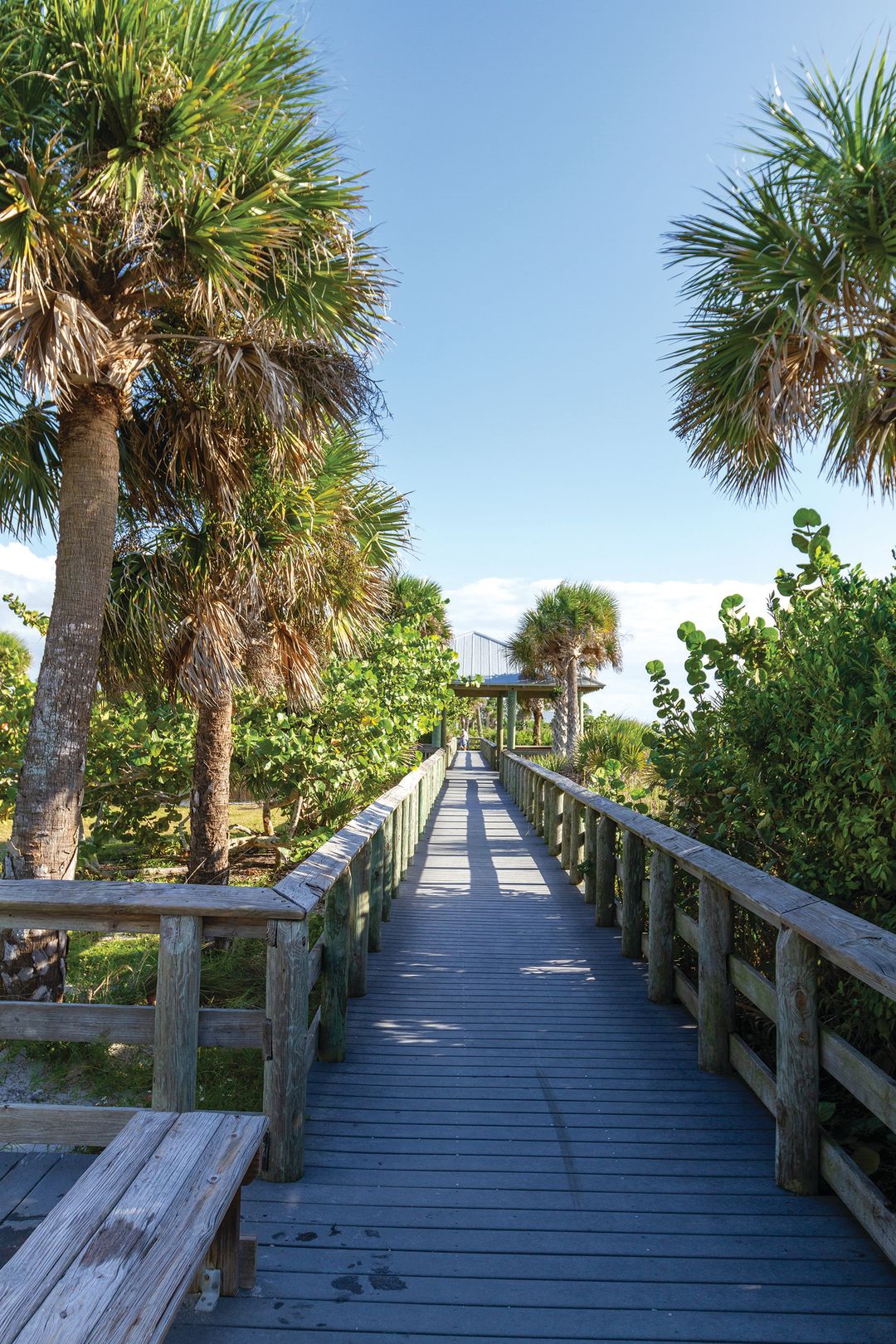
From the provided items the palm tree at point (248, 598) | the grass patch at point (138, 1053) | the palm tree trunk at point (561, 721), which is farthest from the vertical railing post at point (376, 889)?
the palm tree trunk at point (561, 721)

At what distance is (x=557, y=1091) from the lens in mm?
3486

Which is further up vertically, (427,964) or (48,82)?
(48,82)

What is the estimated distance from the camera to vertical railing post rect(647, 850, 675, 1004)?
447 centimetres

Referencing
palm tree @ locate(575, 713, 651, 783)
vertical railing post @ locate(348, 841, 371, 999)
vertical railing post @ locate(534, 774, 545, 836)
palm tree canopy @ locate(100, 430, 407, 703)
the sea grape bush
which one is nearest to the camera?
the sea grape bush

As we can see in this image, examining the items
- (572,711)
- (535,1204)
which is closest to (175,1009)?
(535,1204)

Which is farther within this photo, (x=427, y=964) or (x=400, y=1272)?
(x=427, y=964)

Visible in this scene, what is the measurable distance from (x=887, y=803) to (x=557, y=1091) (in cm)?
172

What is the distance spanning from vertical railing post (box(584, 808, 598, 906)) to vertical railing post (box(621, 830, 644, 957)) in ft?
3.78

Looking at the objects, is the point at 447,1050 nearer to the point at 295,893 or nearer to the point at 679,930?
the point at 679,930

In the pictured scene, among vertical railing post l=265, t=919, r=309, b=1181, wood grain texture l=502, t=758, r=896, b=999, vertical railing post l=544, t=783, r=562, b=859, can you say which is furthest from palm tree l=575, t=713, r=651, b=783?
vertical railing post l=265, t=919, r=309, b=1181

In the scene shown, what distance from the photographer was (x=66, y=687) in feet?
16.4

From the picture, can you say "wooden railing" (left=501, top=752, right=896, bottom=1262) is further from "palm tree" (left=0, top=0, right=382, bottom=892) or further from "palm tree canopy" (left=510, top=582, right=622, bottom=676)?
"palm tree canopy" (left=510, top=582, right=622, bottom=676)

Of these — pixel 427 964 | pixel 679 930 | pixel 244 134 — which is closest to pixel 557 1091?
pixel 679 930

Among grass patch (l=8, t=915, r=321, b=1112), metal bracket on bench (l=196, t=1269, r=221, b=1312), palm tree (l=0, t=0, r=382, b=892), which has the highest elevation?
palm tree (l=0, t=0, r=382, b=892)
